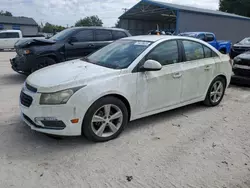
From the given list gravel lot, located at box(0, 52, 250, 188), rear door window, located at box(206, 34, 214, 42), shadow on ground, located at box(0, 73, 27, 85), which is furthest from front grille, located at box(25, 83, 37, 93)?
rear door window, located at box(206, 34, 214, 42)

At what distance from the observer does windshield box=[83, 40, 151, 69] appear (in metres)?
3.90

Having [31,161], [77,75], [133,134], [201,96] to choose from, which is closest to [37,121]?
[31,161]

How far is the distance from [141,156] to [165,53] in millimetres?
1947

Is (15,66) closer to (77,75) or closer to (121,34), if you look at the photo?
(121,34)

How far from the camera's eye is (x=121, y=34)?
895 cm

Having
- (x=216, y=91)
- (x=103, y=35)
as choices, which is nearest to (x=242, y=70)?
(x=216, y=91)

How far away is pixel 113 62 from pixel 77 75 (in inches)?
29.7

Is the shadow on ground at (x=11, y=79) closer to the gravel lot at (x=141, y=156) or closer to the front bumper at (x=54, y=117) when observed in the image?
the gravel lot at (x=141, y=156)

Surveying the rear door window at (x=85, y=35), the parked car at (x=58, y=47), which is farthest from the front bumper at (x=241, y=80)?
the rear door window at (x=85, y=35)

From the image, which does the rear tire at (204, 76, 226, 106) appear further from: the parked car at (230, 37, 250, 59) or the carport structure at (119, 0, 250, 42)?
the carport structure at (119, 0, 250, 42)

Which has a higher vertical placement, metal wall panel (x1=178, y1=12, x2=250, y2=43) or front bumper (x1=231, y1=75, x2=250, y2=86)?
metal wall panel (x1=178, y1=12, x2=250, y2=43)

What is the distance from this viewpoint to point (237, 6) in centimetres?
4391

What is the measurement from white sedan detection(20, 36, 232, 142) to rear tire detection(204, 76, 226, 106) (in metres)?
0.05

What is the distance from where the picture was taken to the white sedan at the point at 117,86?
128 inches
